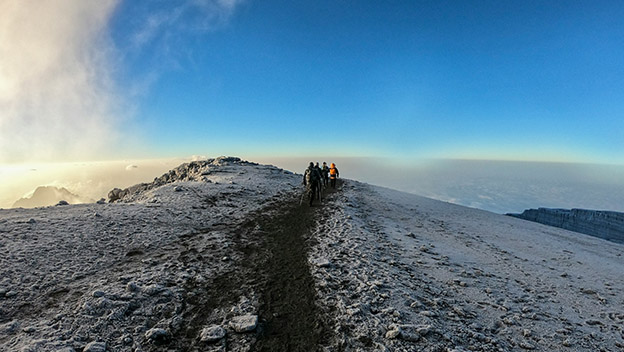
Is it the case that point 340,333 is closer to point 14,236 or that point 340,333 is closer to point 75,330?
point 75,330

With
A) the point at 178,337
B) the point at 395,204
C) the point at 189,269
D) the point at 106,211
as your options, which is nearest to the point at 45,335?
the point at 178,337

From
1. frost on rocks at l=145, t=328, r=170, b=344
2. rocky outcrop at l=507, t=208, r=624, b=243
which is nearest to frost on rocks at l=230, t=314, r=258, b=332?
frost on rocks at l=145, t=328, r=170, b=344

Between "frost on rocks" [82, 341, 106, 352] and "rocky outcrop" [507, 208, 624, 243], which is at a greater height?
"frost on rocks" [82, 341, 106, 352]

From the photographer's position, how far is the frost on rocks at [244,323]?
5.18 meters

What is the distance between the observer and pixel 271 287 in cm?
700

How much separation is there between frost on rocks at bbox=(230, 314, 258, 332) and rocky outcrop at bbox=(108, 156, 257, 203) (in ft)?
71.3

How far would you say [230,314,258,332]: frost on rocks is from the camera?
5.18 m

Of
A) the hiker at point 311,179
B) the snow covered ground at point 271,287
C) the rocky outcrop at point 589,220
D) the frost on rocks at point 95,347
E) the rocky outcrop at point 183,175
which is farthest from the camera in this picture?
the rocky outcrop at point 589,220

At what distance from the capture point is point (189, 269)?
7.68 metres

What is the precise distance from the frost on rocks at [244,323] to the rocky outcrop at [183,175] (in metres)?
21.7

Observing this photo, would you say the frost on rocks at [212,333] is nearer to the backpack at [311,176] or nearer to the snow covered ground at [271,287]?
the snow covered ground at [271,287]

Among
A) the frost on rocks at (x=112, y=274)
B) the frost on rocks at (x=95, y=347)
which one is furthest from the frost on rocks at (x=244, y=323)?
the frost on rocks at (x=95, y=347)

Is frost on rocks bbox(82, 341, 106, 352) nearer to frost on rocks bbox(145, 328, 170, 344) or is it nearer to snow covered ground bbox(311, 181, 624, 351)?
frost on rocks bbox(145, 328, 170, 344)

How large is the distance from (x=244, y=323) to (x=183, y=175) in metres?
30.9
